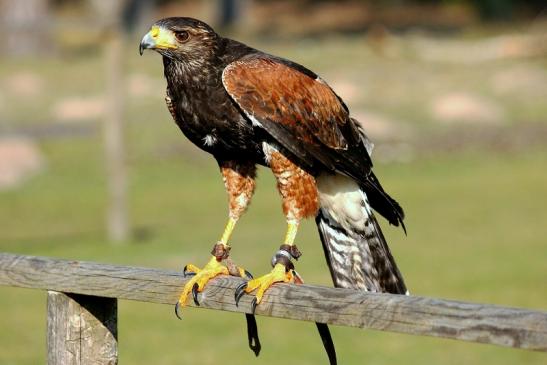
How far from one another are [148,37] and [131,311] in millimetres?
7031

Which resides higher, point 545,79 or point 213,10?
point 213,10

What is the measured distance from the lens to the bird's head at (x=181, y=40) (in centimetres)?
538

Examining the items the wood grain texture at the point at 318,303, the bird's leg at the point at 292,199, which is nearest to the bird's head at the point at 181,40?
the bird's leg at the point at 292,199

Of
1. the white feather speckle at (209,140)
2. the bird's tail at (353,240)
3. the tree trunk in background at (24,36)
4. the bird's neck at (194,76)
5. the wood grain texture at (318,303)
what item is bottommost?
the wood grain texture at (318,303)

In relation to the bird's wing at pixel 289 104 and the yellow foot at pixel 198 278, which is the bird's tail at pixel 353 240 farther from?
the yellow foot at pixel 198 278

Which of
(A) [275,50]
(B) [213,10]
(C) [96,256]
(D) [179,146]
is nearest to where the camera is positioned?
(C) [96,256]

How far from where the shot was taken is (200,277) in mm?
4957

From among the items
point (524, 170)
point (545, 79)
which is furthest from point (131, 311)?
point (545, 79)

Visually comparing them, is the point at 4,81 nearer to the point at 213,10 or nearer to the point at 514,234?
the point at 514,234

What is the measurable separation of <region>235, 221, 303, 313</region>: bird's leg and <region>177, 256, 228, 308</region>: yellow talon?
21 cm

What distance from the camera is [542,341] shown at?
3.52 metres

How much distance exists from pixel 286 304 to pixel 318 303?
0.90ft

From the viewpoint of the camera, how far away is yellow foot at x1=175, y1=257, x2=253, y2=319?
4.82 meters

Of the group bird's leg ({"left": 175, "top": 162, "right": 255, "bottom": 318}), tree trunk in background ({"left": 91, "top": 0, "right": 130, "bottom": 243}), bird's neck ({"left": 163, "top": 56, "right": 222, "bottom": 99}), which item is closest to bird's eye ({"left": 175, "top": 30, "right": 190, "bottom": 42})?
bird's neck ({"left": 163, "top": 56, "right": 222, "bottom": 99})
